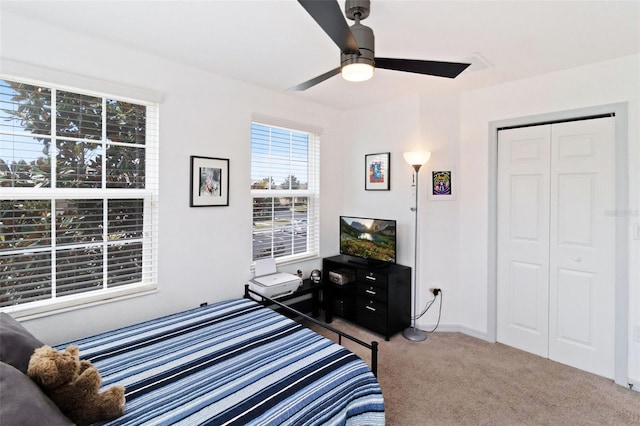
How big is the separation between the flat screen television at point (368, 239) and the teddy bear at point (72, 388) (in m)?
2.65

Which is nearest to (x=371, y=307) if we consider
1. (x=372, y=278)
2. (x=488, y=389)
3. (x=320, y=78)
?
(x=372, y=278)

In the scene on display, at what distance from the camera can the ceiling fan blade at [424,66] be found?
166 centimetres

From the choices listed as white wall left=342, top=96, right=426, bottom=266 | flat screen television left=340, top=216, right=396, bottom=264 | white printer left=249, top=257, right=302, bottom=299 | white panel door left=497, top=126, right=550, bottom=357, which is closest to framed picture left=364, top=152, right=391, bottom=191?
white wall left=342, top=96, right=426, bottom=266

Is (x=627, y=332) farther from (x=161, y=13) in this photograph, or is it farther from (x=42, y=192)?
(x=42, y=192)

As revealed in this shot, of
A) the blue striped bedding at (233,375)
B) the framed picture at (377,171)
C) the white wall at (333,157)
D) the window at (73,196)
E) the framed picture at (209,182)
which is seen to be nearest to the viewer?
the blue striped bedding at (233,375)

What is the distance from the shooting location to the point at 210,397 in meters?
1.42

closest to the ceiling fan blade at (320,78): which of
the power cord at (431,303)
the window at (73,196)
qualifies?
the window at (73,196)

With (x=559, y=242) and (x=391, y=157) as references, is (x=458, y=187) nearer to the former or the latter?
(x=391, y=157)

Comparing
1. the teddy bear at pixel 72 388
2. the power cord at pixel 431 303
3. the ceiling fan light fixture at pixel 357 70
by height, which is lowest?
the power cord at pixel 431 303

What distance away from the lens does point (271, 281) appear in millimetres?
3061

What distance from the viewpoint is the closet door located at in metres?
2.59

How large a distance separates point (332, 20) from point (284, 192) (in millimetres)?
2423

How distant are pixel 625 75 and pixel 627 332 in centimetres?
204

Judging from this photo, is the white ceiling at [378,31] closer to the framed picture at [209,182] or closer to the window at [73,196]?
the window at [73,196]
